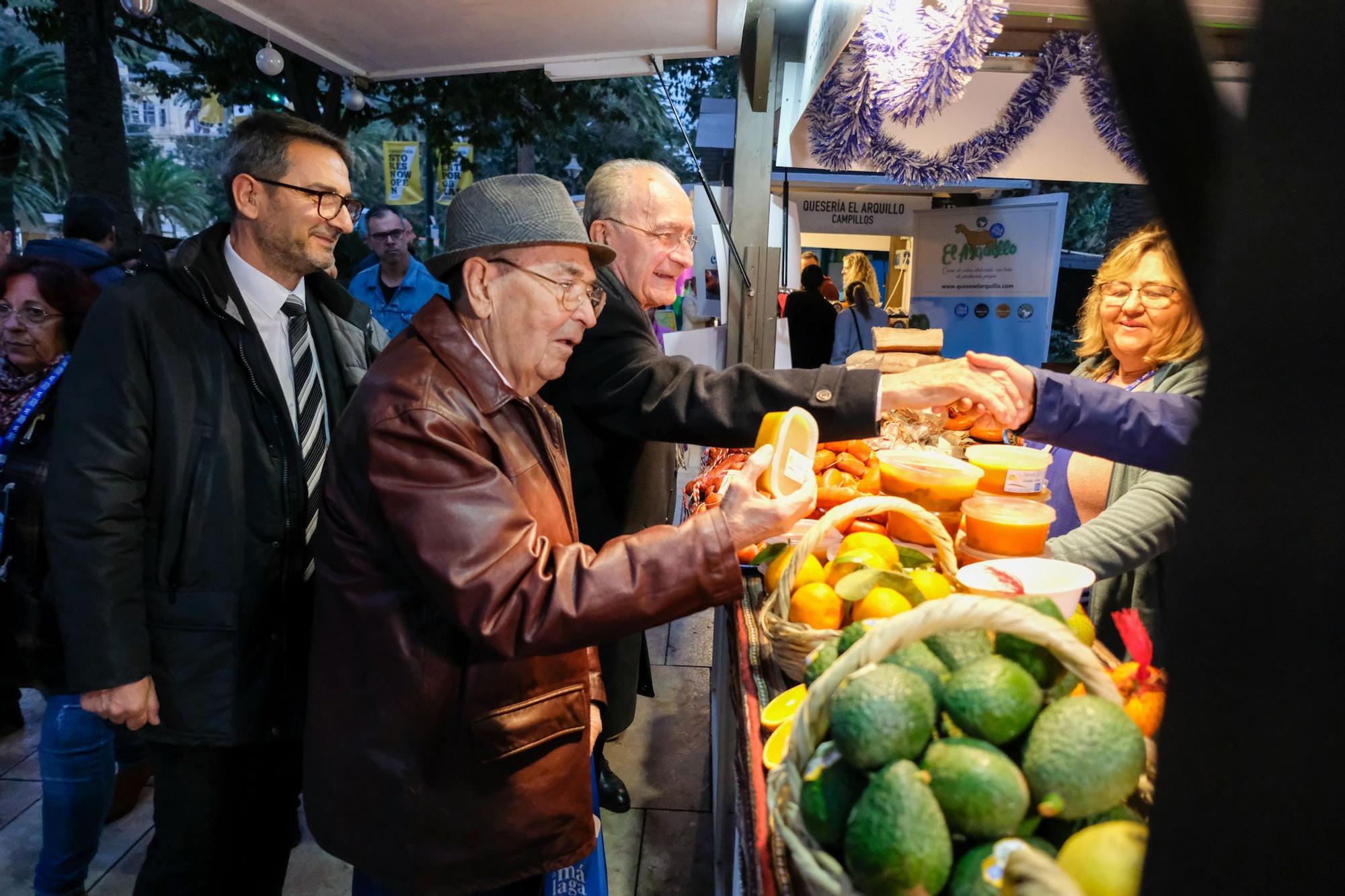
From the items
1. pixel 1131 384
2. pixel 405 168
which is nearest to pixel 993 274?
pixel 1131 384

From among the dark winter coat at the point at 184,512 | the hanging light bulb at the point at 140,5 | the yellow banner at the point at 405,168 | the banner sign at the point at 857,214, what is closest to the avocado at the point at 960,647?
the dark winter coat at the point at 184,512

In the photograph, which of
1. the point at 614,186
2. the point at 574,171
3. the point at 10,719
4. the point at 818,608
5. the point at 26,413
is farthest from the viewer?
the point at 574,171

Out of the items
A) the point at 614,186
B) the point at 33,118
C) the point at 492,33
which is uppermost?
the point at 33,118

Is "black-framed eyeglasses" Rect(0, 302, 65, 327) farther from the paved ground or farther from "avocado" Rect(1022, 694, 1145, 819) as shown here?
"avocado" Rect(1022, 694, 1145, 819)

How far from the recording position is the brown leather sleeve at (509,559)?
4.67ft

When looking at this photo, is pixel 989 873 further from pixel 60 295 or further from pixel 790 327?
pixel 790 327

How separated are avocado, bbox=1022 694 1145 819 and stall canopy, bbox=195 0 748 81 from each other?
3.23 m

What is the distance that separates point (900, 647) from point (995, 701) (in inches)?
6.0

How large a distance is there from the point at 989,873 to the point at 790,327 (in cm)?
761

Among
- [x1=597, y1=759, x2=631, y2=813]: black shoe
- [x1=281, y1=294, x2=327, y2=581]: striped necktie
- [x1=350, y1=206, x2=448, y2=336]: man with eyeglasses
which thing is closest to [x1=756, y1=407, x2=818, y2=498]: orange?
[x1=281, y1=294, x2=327, y2=581]: striped necktie

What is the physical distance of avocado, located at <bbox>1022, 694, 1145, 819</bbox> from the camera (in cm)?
92

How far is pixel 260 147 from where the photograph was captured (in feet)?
7.75

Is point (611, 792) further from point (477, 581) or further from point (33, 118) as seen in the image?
point (33, 118)

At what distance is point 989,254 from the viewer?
20.8 feet
